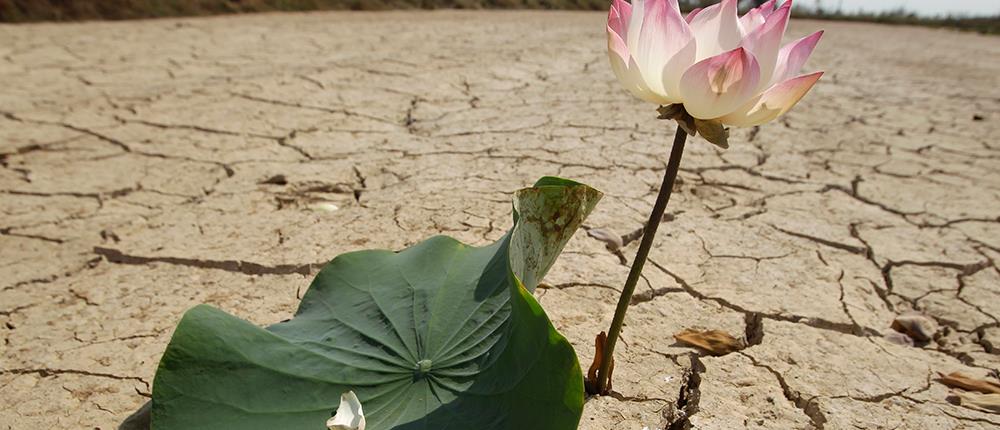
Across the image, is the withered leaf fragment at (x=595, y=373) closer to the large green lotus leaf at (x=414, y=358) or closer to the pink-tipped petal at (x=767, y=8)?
the large green lotus leaf at (x=414, y=358)

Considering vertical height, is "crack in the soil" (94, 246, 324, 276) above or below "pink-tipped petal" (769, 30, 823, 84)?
below

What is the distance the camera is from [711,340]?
1.58 metres

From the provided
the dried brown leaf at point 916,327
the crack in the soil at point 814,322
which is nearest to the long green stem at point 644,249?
the crack in the soil at point 814,322

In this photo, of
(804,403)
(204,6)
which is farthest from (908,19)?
(804,403)

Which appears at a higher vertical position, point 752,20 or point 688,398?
point 752,20

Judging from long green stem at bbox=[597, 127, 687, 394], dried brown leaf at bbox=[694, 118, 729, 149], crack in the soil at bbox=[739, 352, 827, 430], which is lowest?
crack in the soil at bbox=[739, 352, 827, 430]

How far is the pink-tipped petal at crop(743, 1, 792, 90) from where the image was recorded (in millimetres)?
929

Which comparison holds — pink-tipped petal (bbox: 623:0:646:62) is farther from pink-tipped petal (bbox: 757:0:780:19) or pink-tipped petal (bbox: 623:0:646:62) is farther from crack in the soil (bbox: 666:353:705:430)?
crack in the soil (bbox: 666:353:705:430)

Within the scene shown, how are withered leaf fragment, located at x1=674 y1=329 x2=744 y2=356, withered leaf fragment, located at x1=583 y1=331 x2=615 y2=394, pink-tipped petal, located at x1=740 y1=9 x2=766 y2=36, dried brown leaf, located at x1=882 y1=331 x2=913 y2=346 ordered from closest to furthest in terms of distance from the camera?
pink-tipped petal, located at x1=740 y1=9 x2=766 y2=36 < withered leaf fragment, located at x1=583 y1=331 x2=615 y2=394 < withered leaf fragment, located at x1=674 y1=329 x2=744 y2=356 < dried brown leaf, located at x1=882 y1=331 x2=913 y2=346

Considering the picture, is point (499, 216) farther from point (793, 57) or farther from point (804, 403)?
point (793, 57)

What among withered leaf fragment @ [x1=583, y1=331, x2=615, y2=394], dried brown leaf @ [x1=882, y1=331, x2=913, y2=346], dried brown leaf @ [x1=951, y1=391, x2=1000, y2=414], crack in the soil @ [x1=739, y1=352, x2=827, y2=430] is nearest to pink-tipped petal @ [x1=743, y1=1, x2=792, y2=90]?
withered leaf fragment @ [x1=583, y1=331, x2=615, y2=394]

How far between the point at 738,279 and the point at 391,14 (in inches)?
220

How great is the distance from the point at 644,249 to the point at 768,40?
1.06ft

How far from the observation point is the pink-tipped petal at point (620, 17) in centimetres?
103
